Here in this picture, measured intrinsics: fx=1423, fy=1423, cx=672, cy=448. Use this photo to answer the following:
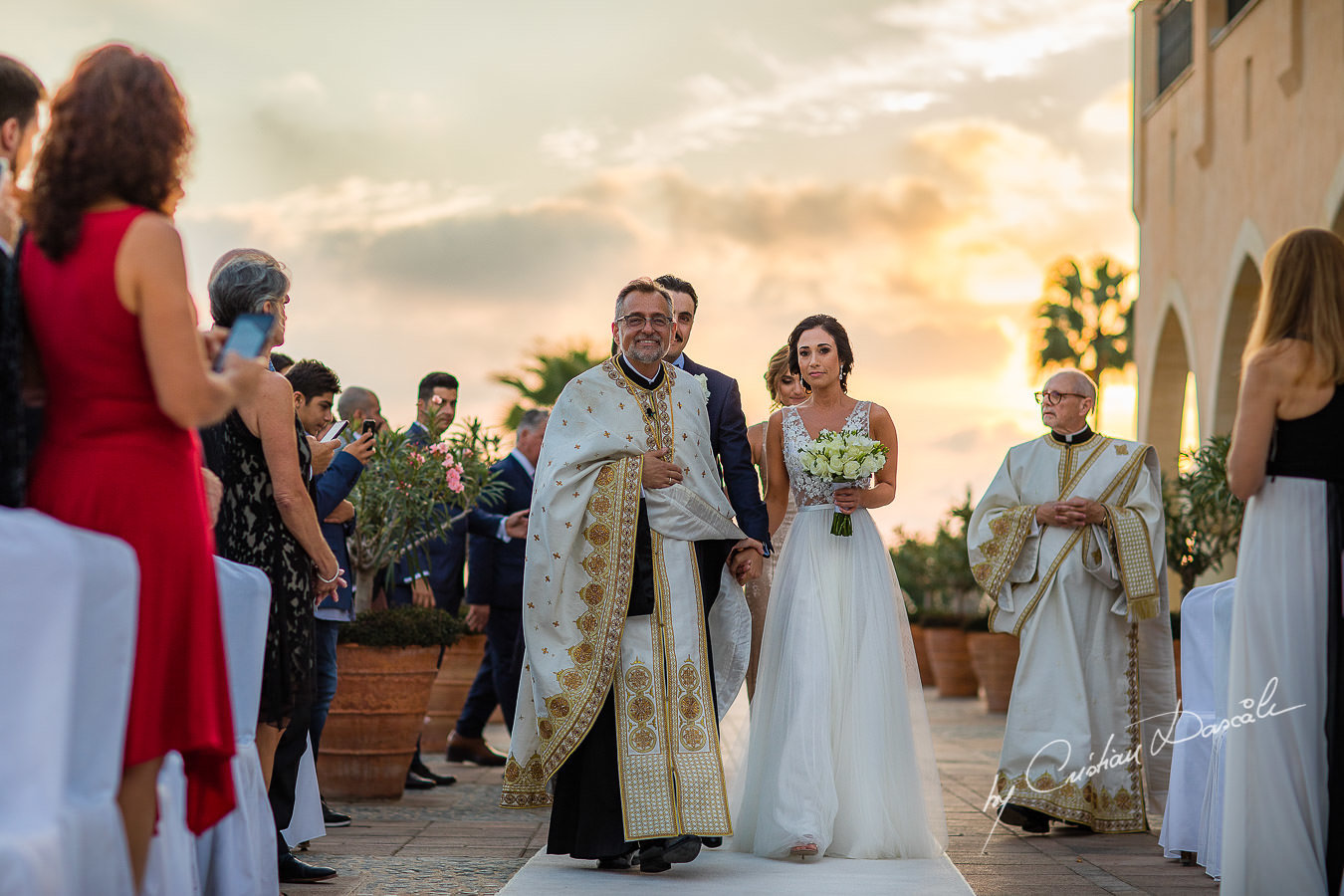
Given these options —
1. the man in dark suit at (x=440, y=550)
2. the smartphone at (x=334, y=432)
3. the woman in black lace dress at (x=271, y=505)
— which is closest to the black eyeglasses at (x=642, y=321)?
the smartphone at (x=334, y=432)

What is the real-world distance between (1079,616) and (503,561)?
3.54 metres

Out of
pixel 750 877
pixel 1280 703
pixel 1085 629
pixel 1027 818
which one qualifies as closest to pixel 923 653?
pixel 1085 629

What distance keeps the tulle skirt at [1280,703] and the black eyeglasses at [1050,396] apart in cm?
327

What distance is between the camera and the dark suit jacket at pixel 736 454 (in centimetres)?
593

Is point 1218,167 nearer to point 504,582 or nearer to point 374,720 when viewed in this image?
point 504,582

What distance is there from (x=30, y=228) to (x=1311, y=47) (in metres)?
12.8

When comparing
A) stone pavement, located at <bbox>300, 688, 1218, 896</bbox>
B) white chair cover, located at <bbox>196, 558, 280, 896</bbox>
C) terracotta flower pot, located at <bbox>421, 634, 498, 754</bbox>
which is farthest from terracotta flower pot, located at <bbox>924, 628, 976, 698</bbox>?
white chair cover, located at <bbox>196, 558, 280, 896</bbox>

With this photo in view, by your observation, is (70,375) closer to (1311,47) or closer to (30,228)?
(30,228)

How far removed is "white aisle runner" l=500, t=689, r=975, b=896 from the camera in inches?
192

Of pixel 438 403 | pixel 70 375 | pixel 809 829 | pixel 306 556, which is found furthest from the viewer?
pixel 438 403

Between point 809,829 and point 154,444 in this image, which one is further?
point 809,829

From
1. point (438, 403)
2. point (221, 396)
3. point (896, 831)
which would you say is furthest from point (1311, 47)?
point (221, 396)

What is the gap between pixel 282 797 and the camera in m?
5.24

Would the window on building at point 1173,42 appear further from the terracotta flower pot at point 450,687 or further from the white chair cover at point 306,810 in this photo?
the white chair cover at point 306,810
